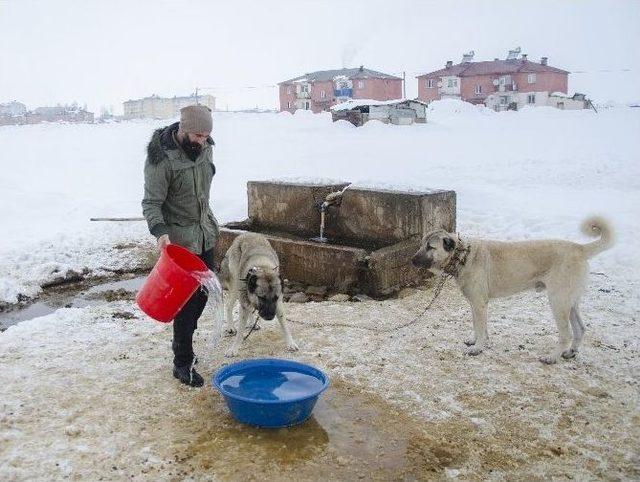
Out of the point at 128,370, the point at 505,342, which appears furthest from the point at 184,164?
the point at 505,342

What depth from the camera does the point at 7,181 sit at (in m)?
18.4

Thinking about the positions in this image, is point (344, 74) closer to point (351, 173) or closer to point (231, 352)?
point (351, 173)

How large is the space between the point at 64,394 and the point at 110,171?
18332 mm

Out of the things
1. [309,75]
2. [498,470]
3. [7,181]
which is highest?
[309,75]

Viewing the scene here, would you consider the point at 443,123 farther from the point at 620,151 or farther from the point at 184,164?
the point at 184,164

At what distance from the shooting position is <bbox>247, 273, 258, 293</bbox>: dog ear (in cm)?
559

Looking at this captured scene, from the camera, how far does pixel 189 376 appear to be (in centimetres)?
521

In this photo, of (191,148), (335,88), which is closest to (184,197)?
(191,148)

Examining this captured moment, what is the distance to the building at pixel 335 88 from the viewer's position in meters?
64.3

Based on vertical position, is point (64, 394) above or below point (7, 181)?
below

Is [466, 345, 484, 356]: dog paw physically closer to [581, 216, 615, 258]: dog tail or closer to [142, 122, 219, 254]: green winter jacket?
[581, 216, 615, 258]: dog tail

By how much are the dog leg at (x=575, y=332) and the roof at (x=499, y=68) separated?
61.6 metres

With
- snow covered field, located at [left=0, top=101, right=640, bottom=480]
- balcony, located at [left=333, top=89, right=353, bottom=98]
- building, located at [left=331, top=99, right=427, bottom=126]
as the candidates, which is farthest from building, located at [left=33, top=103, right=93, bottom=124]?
snow covered field, located at [left=0, top=101, right=640, bottom=480]

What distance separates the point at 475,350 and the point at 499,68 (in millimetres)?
62564
